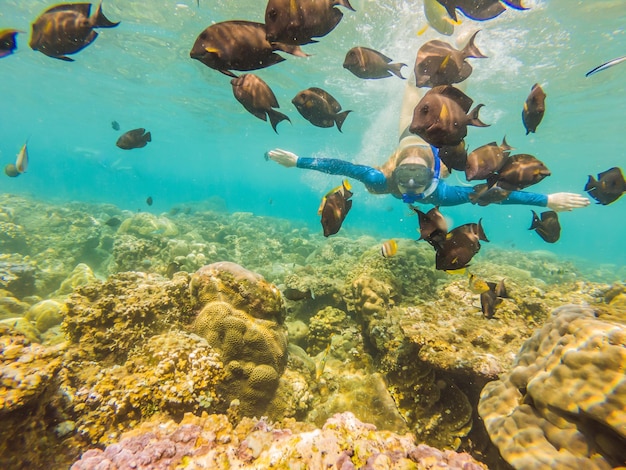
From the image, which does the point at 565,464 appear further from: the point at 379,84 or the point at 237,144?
the point at 237,144

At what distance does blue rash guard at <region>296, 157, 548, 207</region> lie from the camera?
6.13 meters

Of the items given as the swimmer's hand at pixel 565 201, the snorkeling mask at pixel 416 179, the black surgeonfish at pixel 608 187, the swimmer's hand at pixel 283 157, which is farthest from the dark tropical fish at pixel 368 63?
the swimmer's hand at pixel 565 201

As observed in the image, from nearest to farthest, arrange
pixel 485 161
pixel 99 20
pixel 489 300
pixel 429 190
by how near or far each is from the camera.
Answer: pixel 99 20
pixel 485 161
pixel 489 300
pixel 429 190

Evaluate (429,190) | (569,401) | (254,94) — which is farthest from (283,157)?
(569,401)

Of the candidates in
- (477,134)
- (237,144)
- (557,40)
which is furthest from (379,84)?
(237,144)

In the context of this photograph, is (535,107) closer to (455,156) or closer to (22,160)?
(455,156)

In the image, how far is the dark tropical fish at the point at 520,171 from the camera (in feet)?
10.2

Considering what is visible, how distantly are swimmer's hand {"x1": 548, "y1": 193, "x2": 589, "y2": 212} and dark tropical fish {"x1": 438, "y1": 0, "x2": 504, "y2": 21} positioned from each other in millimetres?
4272

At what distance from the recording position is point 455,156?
318 centimetres

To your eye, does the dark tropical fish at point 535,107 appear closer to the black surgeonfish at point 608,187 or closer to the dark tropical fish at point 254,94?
the black surgeonfish at point 608,187

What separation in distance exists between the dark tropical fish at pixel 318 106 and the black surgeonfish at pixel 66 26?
1961mm

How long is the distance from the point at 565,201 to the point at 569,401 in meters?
4.96

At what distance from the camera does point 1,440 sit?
218cm

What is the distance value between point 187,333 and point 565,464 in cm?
393
